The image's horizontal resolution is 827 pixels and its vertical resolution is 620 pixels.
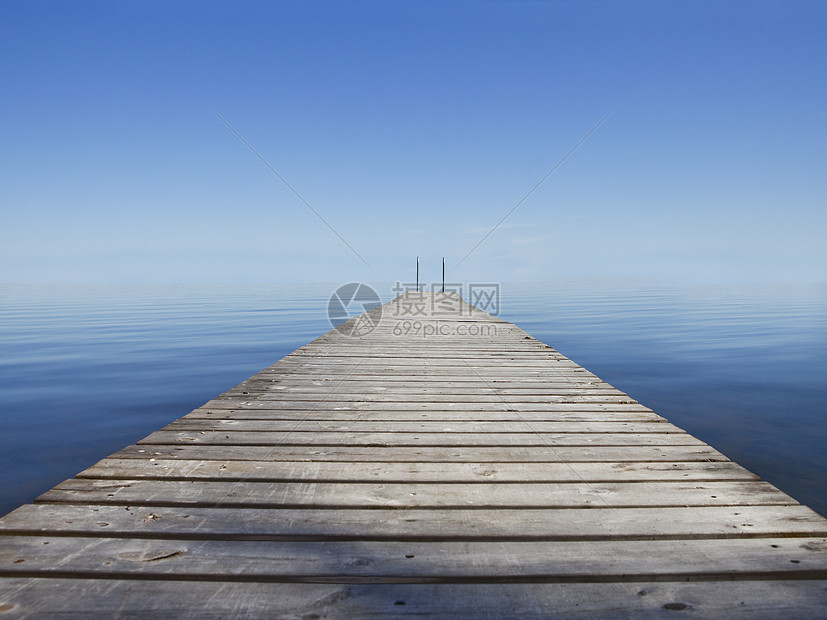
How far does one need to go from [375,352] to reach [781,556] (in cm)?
431

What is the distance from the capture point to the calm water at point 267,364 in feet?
15.4

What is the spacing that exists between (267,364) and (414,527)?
7930 millimetres

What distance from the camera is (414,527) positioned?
1645 millimetres

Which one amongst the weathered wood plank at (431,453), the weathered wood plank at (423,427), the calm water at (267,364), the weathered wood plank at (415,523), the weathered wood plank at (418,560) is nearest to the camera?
the weathered wood plank at (418,560)

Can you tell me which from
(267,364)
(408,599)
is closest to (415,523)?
(408,599)

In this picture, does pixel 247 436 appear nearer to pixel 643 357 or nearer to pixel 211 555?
pixel 211 555

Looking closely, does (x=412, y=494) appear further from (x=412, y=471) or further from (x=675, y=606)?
(x=675, y=606)

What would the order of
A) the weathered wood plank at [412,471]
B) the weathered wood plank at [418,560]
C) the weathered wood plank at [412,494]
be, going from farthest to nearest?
the weathered wood plank at [412,471]
the weathered wood plank at [412,494]
the weathered wood plank at [418,560]

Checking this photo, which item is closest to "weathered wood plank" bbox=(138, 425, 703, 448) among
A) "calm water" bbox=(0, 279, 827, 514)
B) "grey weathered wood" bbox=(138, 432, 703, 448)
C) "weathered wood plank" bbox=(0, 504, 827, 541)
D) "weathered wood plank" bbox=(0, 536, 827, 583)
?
"grey weathered wood" bbox=(138, 432, 703, 448)

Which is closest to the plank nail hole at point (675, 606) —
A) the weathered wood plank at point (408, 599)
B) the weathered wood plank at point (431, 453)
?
the weathered wood plank at point (408, 599)

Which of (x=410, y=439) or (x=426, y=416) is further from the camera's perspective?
Answer: (x=426, y=416)

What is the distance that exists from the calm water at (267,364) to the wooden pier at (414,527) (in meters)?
2.52

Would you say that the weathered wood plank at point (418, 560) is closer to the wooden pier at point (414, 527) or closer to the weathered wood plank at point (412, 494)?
the wooden pier at point (414, 527)

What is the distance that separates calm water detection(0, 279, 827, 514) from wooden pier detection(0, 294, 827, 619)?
2517 millimetres
